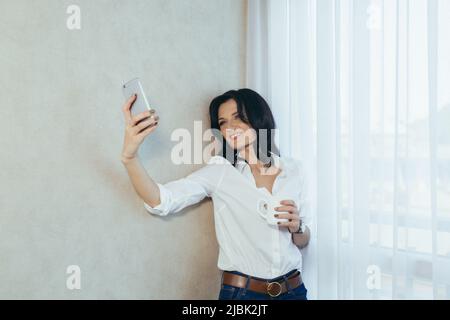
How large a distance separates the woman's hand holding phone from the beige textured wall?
0.34ft

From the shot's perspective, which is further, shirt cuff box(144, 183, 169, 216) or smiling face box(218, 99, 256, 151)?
smiling face box(218, 99, 256, 151)

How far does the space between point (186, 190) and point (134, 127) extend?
31cm

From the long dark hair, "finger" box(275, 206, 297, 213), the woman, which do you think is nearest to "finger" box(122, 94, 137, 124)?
the woman

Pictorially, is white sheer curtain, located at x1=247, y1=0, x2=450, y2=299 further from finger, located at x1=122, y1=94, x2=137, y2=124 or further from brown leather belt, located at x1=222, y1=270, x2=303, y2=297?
finger, located at x1=122, y1=94, x2=137, y2=124

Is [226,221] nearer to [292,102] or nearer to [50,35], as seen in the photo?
[292,102]

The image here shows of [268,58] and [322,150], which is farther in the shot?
[268,58]

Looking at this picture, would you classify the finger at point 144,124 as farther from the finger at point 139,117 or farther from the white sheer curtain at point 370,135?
the white sheer curtain at point 370,135

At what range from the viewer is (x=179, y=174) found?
4.25 ft

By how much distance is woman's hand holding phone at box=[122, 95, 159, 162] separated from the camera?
3.34 feet

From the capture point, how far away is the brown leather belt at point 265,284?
3.87ft

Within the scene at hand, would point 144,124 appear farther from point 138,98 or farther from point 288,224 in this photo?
point 288,224

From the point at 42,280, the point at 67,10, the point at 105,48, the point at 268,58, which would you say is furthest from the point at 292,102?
the point at 42,280

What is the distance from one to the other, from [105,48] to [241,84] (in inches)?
24.1
